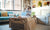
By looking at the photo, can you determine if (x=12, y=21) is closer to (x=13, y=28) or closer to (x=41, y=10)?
(x=13, y=28)

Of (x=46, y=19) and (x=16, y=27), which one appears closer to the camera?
(x=16, y=27)

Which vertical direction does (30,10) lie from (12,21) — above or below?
above

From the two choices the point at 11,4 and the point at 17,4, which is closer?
the point at 11,4

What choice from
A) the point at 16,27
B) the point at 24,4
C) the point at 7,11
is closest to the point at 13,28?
the point at 16,27

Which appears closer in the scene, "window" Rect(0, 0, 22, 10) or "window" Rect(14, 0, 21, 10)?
"window" Rect(0, 0, 22, 10)

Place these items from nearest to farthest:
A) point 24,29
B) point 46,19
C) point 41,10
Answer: point 24,29, point 46,19, point 41,10

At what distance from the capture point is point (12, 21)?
7.74 feet

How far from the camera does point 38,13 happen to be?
5172 mm

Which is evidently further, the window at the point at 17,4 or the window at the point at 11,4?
the window at the point at 17,4

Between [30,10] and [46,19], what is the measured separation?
73.9 inches

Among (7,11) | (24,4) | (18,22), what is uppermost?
(24,4)

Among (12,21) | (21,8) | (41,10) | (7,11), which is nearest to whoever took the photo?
(12,21)

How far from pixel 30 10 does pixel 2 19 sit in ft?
7.96

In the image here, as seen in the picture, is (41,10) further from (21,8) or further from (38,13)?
(21,8)
